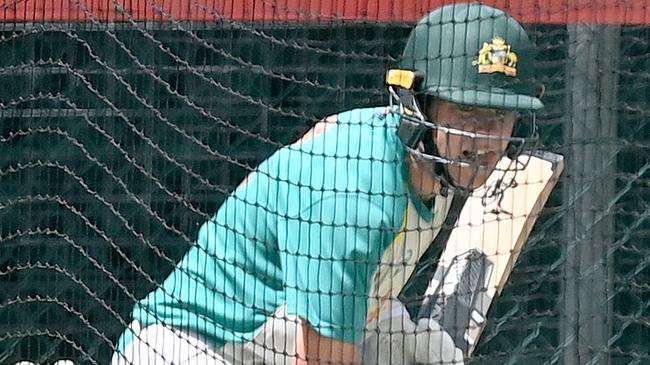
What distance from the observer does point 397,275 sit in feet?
7.69

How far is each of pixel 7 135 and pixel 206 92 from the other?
1.26 feet

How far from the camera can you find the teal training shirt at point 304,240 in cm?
219

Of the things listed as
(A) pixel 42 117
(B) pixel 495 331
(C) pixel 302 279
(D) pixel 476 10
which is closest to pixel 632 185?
(B) pixel 495 331

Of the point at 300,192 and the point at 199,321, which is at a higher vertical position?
the point at 300,192

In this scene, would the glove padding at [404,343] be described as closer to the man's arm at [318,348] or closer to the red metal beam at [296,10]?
the man's arm at [318,348]

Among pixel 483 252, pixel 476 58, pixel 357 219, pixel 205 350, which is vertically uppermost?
pixel 476 58

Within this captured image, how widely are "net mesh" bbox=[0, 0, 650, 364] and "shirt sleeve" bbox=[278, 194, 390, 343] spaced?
0.51 metres

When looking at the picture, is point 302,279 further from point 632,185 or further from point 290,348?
point 632,185

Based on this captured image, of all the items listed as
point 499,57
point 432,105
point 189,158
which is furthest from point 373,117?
point 189,158

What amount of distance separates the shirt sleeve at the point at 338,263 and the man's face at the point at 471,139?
15cm

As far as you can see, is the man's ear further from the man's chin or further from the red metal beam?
the red metal beam

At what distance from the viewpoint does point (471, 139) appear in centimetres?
225

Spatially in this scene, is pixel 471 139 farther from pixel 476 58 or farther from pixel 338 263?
pixel 338 263

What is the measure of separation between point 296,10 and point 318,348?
60cm
